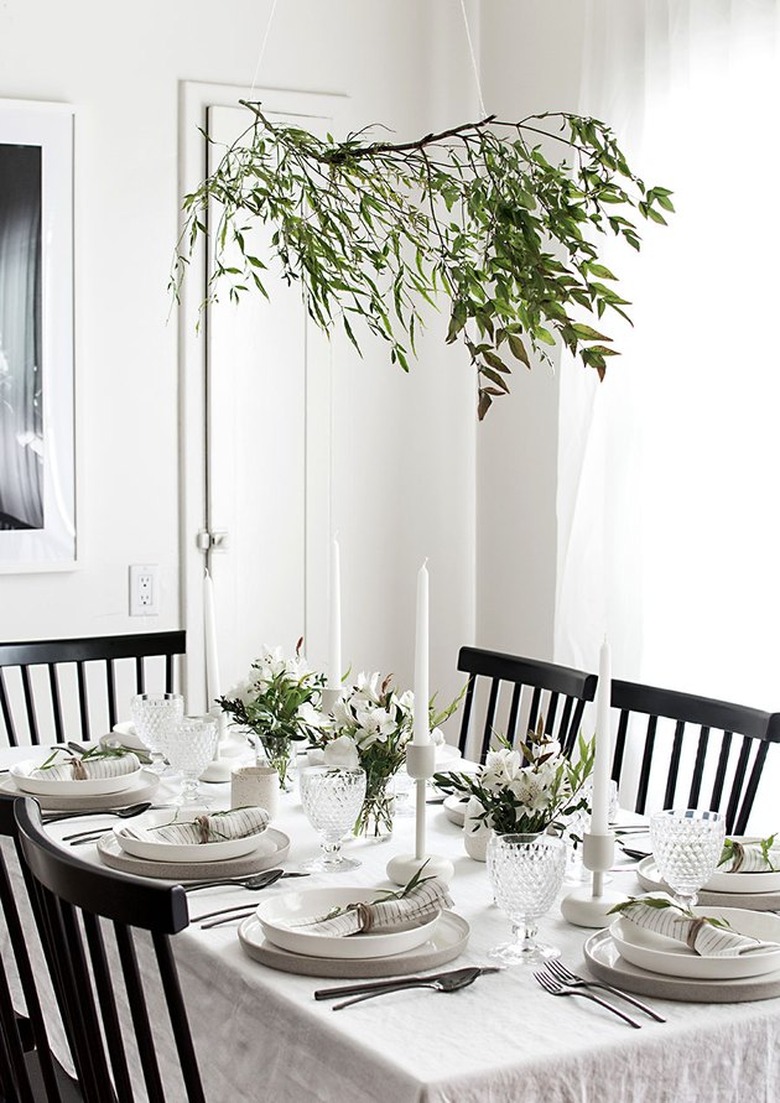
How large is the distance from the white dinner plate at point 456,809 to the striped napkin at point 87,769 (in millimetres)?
526

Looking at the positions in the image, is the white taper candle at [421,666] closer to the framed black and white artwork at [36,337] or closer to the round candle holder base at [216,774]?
the round candle holder base at [216,774]

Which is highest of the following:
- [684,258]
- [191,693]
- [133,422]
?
[684,258]

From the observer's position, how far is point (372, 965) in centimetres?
155

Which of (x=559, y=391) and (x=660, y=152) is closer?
(x=660, y=152)

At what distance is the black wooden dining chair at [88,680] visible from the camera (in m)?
3.15

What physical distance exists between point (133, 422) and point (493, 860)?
2362mm

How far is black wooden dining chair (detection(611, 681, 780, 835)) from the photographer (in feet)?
7.61

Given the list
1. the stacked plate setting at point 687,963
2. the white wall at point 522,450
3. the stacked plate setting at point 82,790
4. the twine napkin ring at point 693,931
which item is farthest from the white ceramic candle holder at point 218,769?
the white wall at point 522,450

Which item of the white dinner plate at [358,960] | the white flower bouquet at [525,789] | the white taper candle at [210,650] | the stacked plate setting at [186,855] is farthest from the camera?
the white taper candle at [210,650]

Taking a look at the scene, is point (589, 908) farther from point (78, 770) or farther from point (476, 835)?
point (78, 770)

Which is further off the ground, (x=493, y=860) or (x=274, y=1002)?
(x=493, y=860)

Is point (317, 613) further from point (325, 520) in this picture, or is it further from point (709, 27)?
point (709, 27)

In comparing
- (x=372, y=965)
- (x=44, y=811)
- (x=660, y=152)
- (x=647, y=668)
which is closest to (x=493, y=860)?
(x=372, y=965)

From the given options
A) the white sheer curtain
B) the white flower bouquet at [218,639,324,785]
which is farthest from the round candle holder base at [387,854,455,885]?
the white sheer curtain
